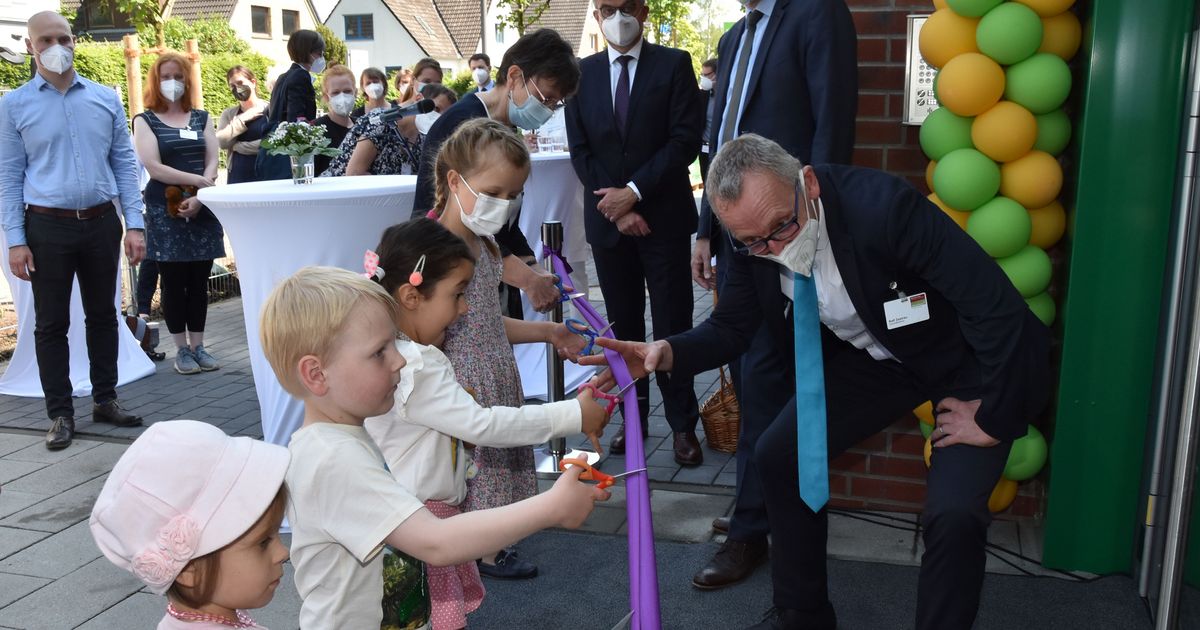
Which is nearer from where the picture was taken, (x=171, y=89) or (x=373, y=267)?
(x=373, y=267)

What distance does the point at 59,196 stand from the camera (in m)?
5.36

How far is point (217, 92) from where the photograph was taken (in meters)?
26.5

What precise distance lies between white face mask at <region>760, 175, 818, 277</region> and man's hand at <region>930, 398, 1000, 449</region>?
55 centimetres

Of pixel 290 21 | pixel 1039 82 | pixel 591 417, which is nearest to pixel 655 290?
pixel 1039 82

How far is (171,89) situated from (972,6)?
200 inches

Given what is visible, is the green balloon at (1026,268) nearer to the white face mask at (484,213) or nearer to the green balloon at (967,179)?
the green balloon at (967,179)

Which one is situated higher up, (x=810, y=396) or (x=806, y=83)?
(x=806, y=83)

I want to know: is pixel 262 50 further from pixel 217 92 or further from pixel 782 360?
pixel 782 360

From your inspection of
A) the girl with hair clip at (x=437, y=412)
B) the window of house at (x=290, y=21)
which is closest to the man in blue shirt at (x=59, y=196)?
the girl with hair clip at (x=437, y=412)

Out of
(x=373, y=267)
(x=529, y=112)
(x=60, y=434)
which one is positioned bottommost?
(x=60, y=434)

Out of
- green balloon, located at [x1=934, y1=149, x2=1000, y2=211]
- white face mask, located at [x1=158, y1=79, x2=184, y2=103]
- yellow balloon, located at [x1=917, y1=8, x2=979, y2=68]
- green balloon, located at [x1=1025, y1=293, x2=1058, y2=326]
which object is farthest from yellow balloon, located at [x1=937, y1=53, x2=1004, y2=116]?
white face mask, located at [x1=158, y1=79, x2=184, y2=103]

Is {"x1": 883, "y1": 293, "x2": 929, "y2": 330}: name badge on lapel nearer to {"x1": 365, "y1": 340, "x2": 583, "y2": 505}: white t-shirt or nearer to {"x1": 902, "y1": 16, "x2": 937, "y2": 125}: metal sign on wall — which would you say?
{"x1": 365, "y1": 340, "x2": 583, "y2": 505}: white t-shirt

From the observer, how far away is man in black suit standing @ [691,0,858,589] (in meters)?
3.82

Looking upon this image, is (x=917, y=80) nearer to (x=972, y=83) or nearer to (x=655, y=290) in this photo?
(x=972, y=83)
